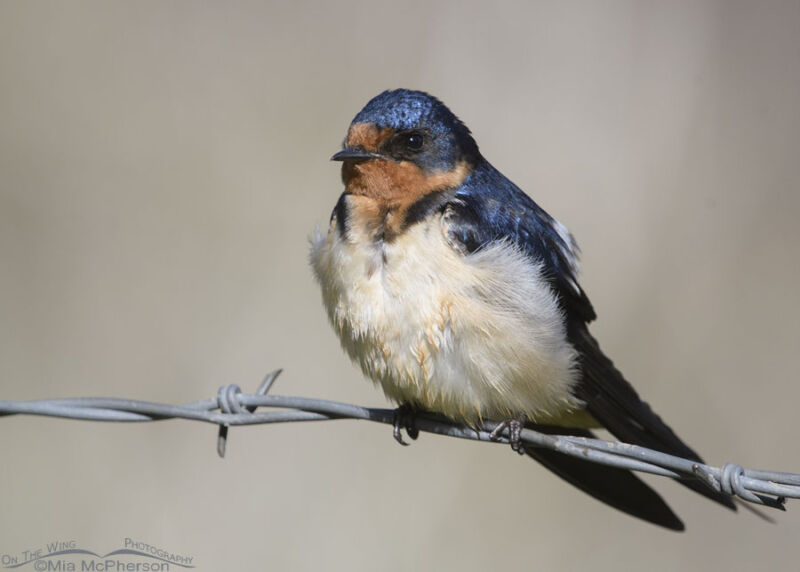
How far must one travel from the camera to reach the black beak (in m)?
2.48

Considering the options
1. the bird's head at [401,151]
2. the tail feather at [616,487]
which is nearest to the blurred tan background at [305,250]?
the tail feather at [616,487]

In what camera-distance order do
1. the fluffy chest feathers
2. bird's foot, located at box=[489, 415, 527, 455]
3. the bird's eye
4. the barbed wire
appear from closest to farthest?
1. the barbed wire
2. the fluffy chest feathers
3. bird's foot, located at box=[489, 415, 527, 455]
4. the bird's eye

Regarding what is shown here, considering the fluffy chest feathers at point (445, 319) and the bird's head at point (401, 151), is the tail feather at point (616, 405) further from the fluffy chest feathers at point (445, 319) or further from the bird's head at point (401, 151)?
the bird's head at point (401, 151)

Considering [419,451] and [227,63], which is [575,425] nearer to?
[419,451]

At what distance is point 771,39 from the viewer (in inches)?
179

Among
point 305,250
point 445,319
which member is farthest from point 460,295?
point 305,250

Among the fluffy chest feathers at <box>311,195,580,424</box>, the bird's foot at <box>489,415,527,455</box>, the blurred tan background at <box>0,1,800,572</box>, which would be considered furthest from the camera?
the blurred tan background at <box>0,1,800,572</box>

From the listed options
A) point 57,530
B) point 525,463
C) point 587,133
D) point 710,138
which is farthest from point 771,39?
point 57,530

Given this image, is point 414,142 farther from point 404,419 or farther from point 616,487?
point 616,487

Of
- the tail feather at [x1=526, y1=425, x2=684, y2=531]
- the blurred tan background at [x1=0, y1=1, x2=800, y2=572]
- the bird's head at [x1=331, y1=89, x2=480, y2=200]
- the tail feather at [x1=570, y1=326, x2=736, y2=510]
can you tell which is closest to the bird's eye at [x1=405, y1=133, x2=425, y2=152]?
the bird's head at [x1=331, y1=89, x2=480, y2=200]

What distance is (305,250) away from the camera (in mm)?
4156

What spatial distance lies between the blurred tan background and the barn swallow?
1.24 metres

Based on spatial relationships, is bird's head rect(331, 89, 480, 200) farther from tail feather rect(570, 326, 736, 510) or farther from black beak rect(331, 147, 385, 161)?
tail feather rect(570, 326, 736, 510)

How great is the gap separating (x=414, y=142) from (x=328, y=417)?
822 mm
